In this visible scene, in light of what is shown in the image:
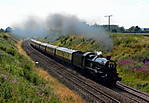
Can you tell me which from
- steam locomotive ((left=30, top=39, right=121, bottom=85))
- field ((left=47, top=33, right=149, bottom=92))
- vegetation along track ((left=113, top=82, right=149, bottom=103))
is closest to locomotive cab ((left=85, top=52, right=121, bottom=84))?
steam locomotive ((left=30, top=39, right=121, bottom=85))

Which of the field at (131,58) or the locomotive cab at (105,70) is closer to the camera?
the locomotive cab at (105,70)

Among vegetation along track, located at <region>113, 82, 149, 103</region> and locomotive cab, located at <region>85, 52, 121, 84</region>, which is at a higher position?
locomotive cab, located at <region>85, 52, 121, 84</region>

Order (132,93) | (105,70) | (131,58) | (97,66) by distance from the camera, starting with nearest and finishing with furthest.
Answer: (132,93)
(105,70)
(97,66)
(131,58)

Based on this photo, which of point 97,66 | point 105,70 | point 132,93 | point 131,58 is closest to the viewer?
point 132,93

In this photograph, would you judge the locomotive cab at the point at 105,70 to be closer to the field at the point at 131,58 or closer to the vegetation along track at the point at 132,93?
the vegetation along track at the point at 132,93

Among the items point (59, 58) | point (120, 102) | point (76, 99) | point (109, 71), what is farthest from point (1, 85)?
point (59, 58)

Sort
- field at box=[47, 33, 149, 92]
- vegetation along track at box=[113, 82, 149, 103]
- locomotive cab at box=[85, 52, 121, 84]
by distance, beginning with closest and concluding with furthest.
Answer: vegetation along track at box=[113, 82, 149, 103] → locomotive cab at box=[85, 52, 121, 84] → field at box=[47, 33, 149, 92]

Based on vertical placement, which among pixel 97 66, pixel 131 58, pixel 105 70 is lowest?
pixel 131 58

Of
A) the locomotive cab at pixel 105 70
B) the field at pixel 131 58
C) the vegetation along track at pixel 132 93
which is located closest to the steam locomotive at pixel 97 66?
the locomotive cab at pixel 105 70

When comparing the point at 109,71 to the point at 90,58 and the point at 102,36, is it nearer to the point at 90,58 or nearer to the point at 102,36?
the point at 90,58

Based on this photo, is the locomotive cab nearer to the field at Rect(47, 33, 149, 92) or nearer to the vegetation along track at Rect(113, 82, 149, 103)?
the vegetation along track at Rect(113, 82, 149, 103)

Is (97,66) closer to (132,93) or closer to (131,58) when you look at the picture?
(132,93)

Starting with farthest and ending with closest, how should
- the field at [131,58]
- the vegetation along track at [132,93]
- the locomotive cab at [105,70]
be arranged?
the field at [131,58] → the locomotive cab at [105,70] → the vegetation along track at [132,93]

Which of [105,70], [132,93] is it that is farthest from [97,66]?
[132,93]
